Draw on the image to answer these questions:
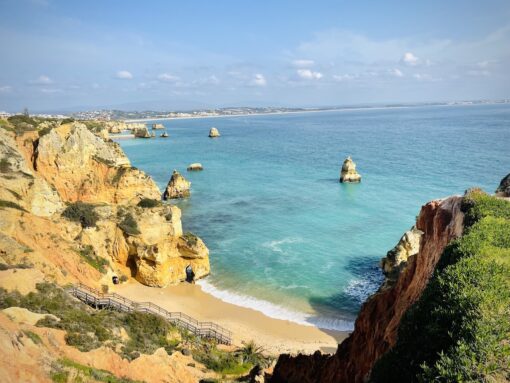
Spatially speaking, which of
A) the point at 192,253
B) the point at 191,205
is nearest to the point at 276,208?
the point at 191,205

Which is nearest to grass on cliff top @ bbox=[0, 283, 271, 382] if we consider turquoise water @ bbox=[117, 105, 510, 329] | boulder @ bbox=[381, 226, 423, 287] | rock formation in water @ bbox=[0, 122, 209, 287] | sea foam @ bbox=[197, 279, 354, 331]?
sea foam @ bbox=[197, 279, 354, 331]

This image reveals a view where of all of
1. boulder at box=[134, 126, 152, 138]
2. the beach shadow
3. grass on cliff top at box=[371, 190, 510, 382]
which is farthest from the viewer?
boulder at box=[134, 126, 152, 138]

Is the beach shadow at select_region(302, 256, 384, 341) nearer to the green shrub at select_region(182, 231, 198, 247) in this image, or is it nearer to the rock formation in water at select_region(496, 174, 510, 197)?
the green shrub at select_region(182, 231, 198, 247)

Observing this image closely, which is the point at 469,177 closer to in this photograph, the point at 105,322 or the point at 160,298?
the point at 160,298

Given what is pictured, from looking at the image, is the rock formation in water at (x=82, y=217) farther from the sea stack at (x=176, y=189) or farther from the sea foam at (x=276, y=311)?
the sea stack at (x=176, y=189)

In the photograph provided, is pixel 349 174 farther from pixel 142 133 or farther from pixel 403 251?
pixel 142 133

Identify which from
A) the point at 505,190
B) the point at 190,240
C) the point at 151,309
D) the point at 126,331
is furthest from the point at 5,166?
the point at 505,190
